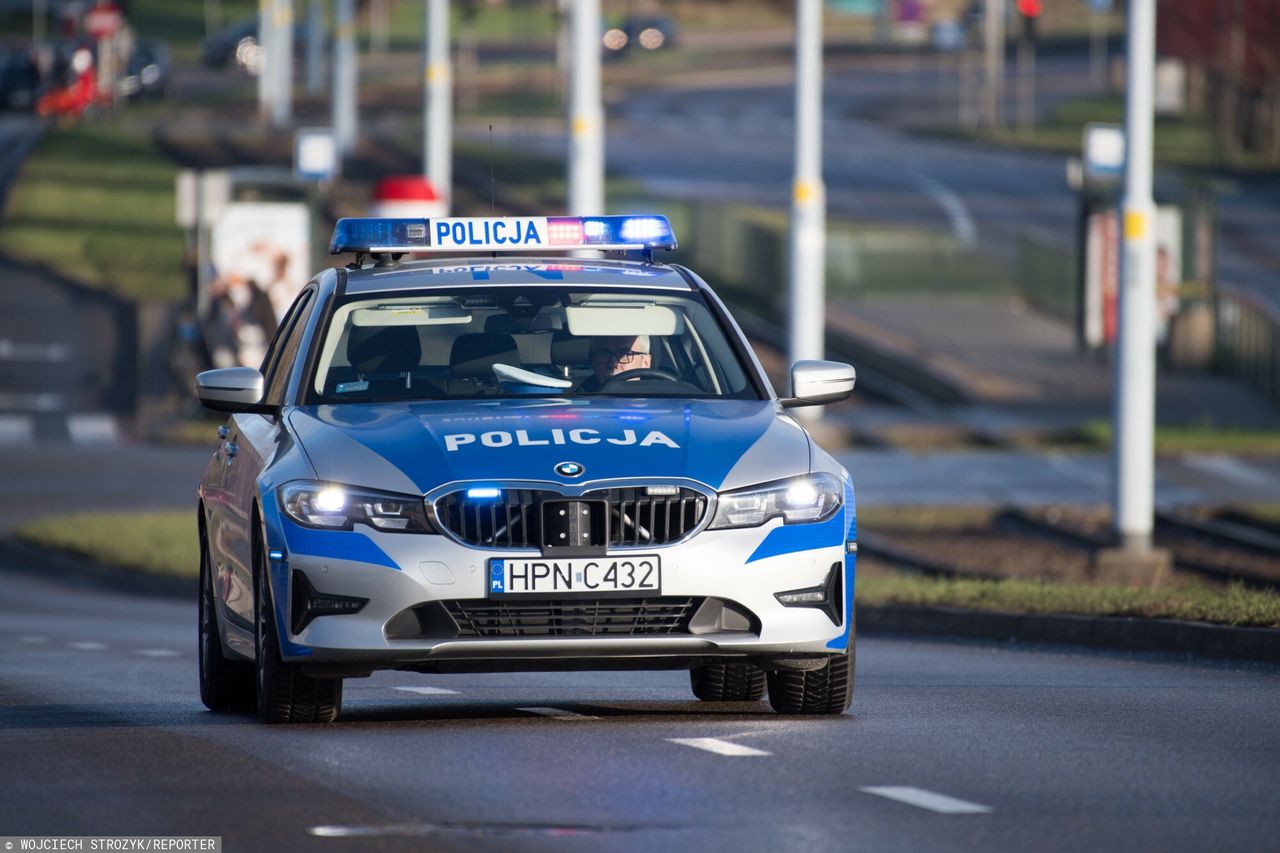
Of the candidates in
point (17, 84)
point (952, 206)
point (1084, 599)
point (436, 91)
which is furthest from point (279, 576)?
point (17, 84)

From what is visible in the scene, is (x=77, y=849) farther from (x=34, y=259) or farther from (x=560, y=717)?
(x=34, y=259)

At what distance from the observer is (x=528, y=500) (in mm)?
9875

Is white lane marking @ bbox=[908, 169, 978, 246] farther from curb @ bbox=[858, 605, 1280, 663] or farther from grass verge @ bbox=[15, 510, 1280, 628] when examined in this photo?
curb @ bbox=[858, 605, 1280, 663]

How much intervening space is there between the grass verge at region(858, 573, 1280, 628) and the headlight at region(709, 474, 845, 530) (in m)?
4.75

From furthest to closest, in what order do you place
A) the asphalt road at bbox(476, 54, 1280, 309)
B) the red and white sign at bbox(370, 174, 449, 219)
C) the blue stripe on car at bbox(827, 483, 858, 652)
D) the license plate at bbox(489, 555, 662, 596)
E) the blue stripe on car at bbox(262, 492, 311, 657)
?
the asphalt road at bbox(476, 54, 1280, 309)
the red and white sign at bbox(370, 174, 449, 219)
the blue stripe on car at bbox(827, 483, 858, 652)
the blue stripe on car at bbox(262, 492, 311, 657)
the license plate at bbox(489, 555, 662, 596)

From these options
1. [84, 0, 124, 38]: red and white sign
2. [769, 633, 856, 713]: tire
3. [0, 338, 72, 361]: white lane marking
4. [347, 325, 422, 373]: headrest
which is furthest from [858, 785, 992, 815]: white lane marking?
[84, 0, 124, 38]: red and white sign

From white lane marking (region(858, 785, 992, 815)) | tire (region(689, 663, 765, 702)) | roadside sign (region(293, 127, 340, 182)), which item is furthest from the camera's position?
roadside sign (region(293, 127, 340, 182))

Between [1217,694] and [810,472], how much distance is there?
7.98ft

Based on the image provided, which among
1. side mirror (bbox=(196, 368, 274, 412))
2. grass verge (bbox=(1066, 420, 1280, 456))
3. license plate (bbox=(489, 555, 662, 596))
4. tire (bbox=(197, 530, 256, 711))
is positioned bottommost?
grass verge (bbox=(1066, 420, 1280, 456))

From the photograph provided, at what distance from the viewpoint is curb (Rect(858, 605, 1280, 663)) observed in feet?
46.7

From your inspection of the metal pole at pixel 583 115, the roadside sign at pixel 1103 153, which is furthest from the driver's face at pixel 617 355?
the metal pole at pixel 583 115

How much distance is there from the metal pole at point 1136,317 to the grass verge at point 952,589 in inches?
78.2

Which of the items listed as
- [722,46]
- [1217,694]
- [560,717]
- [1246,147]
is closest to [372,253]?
[560,717]

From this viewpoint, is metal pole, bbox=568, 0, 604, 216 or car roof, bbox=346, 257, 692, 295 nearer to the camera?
car roof, bbox=346, 257, 692, 295
